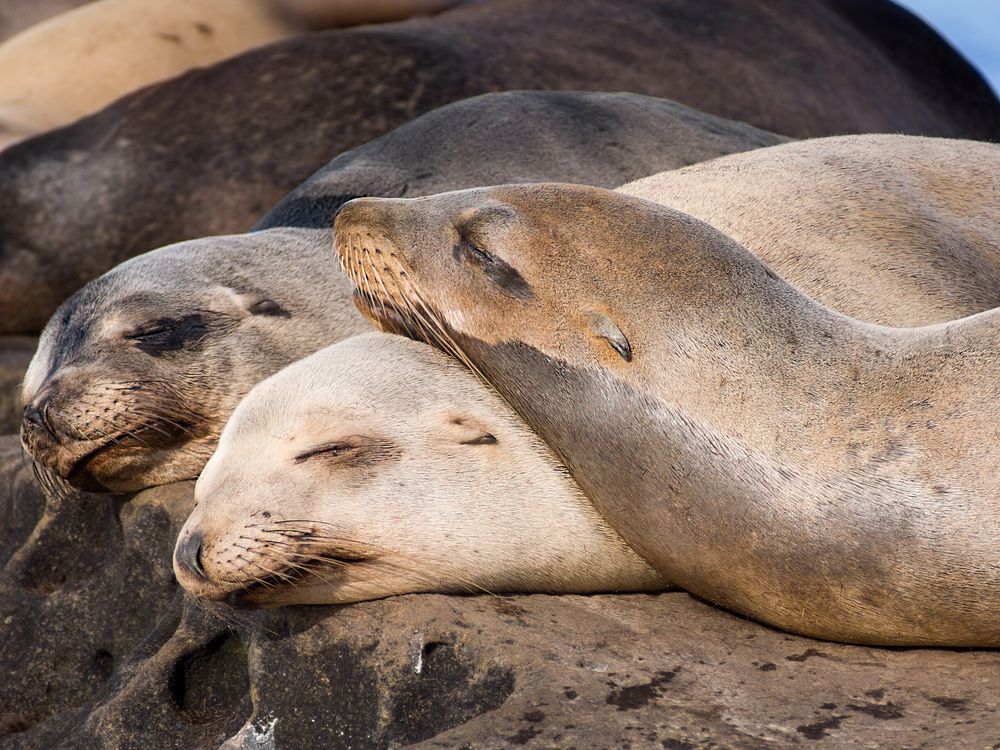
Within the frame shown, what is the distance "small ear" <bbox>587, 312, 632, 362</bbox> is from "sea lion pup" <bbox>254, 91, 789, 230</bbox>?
2.16 meters

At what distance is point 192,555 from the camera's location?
3.25 meters

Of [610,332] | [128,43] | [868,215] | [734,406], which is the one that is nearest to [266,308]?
[610,332]

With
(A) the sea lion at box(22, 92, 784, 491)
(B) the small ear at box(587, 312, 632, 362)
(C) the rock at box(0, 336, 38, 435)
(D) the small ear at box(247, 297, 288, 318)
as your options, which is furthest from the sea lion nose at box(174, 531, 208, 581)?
(C) the rock at box(0, 336, 38, 435)

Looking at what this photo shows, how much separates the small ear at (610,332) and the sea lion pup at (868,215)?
74cm

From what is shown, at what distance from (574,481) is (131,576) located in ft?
4.97

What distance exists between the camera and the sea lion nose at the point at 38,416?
4.04 m

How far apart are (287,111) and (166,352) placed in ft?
8.88

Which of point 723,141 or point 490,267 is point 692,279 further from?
point 723,141

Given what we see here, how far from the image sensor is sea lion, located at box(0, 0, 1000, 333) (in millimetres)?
6664

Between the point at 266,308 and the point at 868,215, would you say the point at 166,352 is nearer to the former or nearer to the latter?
the point at 266,308

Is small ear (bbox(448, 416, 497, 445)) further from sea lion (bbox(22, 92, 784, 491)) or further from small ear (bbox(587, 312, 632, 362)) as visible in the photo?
sea lion (bbox(22, 92, 784, 491))

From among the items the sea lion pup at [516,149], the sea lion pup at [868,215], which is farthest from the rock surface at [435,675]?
the sea lion pup at [516,149]

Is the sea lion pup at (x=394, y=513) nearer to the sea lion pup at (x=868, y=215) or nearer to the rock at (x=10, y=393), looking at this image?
the sea lion pup at (x=868, y=215)

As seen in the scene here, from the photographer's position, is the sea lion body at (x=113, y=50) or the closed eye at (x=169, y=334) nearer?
the closed eye at (x=169, y=334)
